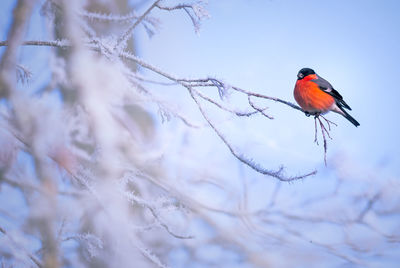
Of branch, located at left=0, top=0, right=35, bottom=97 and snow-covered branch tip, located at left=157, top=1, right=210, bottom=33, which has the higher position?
snow-covered branch tip, located at left=157, top=1, right=210, bottom=33

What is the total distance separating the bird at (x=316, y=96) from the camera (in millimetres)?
900

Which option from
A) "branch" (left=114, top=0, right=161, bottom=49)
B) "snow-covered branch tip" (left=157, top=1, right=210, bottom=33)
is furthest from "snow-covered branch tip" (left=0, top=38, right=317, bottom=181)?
"snow-covered branch tip" (left=157, top=1, right=210, bottom=33)

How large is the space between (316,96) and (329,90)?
0.06m

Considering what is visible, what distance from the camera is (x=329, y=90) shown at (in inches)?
36.3

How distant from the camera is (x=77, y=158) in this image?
1.04 m

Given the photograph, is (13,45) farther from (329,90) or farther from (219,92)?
(329,90)

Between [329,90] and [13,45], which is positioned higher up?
[329,90]

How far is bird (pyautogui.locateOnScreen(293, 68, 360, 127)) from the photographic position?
90 centimetres

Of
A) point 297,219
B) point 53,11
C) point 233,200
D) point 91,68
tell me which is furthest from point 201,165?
point 53,11

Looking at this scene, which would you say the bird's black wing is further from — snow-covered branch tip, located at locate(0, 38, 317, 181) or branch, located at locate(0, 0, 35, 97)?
branch, located at locate(0, 0, 35, 97)

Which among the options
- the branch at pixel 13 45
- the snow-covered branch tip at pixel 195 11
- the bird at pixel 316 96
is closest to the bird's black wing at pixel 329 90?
the bird at pixel 316 96

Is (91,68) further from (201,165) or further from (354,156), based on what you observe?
(354,156)

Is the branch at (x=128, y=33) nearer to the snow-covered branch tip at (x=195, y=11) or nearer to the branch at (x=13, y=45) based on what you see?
the snow-covered branch tip at (x=195, y=11)

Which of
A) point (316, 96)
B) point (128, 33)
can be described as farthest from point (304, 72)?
point (128, 33)
